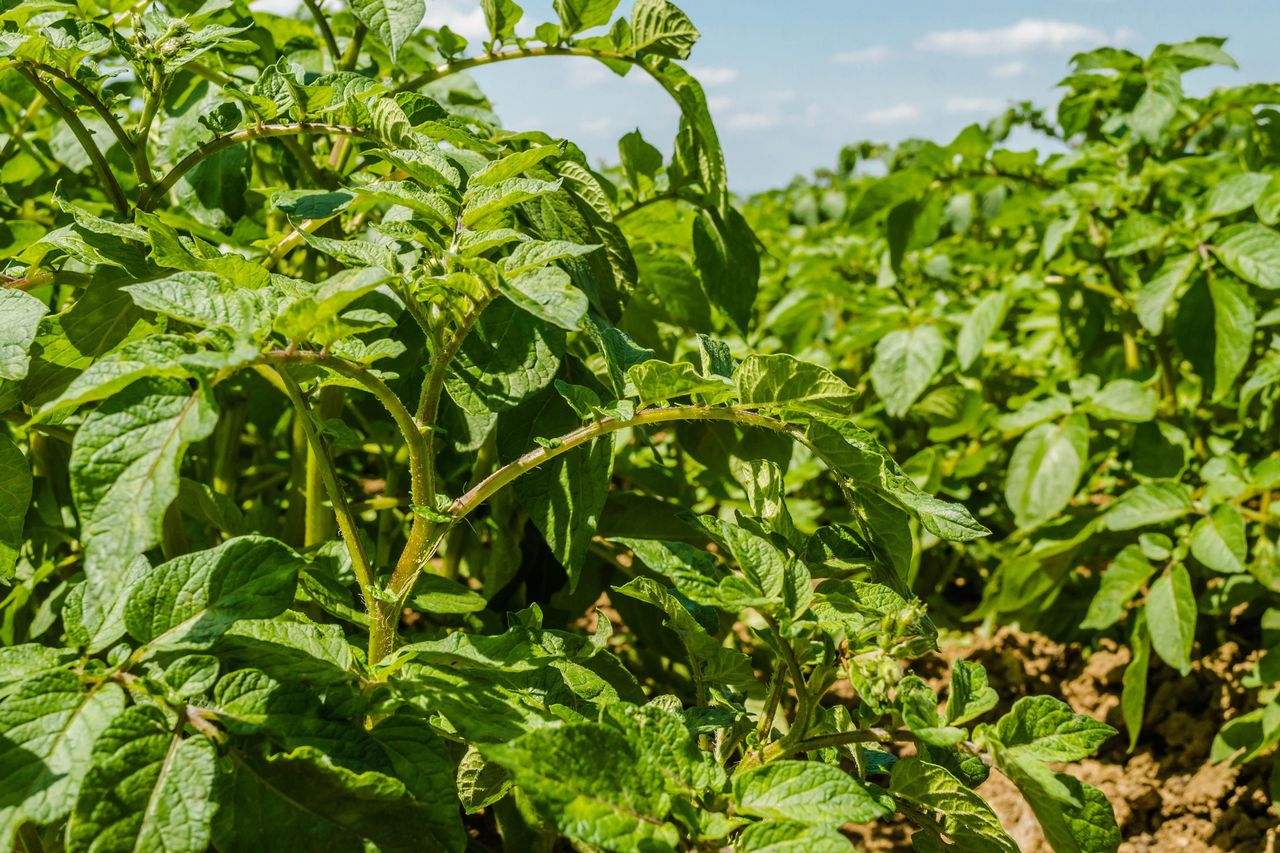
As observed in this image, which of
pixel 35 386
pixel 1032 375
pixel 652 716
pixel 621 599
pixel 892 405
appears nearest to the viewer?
pixel 652 716

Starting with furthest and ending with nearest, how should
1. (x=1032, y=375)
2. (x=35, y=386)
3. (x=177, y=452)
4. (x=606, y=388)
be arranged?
(x=1032, y=375) < (x=606, y=388) < (x=35, y=386) < (x=177, y=452)

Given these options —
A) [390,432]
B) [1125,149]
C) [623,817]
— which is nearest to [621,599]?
[390,432]

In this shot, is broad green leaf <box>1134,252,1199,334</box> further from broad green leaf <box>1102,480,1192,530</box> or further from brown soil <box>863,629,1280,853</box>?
brown soil <box>863,629,1280,853</box>

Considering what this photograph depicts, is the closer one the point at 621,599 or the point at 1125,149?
the point at 621,599

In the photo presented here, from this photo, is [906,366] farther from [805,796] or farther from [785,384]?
[805,796]

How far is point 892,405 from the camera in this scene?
235 centimetres

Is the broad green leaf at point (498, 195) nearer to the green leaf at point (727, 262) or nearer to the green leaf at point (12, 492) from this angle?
the green leaf at point (12, 492)

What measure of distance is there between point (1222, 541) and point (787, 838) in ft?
4.47

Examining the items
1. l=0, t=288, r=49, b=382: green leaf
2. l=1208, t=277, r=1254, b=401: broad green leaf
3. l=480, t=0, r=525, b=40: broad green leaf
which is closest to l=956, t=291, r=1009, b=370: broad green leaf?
l=1208, t=277, r=1254, b=401: broad green leaf

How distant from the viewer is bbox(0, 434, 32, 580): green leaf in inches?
35.3

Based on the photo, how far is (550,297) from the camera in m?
0.77

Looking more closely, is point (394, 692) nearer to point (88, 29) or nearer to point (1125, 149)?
point (88, 29)

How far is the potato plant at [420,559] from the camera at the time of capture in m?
0.69

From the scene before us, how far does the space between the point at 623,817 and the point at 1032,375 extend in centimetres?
260
